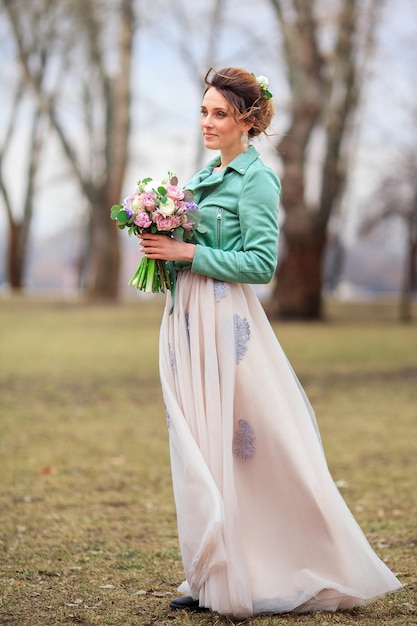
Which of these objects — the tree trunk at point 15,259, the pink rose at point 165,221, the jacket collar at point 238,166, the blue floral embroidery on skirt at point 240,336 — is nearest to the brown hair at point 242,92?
the jacket collar at point 238,166

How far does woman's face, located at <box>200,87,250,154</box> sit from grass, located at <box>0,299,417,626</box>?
185 cm

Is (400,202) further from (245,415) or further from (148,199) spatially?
(148,199)

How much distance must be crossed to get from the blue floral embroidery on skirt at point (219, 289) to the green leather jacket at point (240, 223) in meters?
0.06

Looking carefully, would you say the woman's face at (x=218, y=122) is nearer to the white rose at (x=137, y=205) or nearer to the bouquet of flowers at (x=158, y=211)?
the bouquet of flowers at (x=158, y=211)

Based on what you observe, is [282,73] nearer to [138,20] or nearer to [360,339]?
[138,20]

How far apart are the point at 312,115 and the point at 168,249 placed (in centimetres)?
1837

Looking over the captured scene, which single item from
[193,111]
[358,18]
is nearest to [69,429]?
[358,18]

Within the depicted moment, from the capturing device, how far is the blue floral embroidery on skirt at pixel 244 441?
4023mm

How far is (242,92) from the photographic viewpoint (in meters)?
4.05

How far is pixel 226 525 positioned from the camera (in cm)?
392

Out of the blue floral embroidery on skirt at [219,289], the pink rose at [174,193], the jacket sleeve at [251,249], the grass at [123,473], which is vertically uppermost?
the pink rose at [174,193]

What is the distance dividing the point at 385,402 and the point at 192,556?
8.21 metres

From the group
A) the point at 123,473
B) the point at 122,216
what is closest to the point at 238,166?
the point at 122,216

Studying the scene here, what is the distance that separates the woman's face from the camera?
4047 mm
